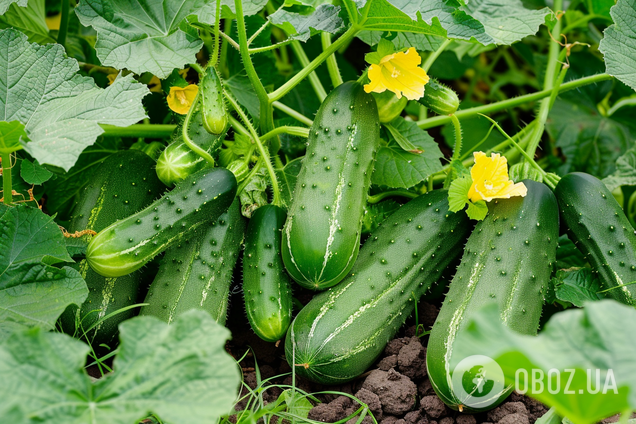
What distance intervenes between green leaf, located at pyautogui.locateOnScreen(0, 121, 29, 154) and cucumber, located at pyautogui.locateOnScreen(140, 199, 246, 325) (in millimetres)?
504

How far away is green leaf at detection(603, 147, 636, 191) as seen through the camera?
2.02 metres

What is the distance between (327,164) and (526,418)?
2.72 ft

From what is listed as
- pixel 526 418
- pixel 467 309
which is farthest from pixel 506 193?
pixel 526 418

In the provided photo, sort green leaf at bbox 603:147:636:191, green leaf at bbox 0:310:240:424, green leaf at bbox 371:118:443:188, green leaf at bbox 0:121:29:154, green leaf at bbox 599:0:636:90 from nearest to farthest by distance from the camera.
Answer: green leaf at bbox 0:310:240:424
green leaf at bbox 0:121:29:154
green leaf at bbox 599:0:636:90
green leaf at bbox 371:118:443:188
green leaf at bbox 603:147:636:191

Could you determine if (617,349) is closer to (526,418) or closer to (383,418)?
(526,418)

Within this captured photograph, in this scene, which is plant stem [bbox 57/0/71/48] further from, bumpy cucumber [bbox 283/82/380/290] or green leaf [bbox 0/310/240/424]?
green leaf [bbox 0/310/240/424]

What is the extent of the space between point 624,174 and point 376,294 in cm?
111

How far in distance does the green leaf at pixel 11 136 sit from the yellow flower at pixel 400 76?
89 centimetres

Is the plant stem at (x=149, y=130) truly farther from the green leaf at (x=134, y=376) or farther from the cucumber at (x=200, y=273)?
the green leaf at (x=134, y=376)

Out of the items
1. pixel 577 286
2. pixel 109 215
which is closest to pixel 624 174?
pixel 577 286

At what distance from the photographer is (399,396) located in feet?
4.76

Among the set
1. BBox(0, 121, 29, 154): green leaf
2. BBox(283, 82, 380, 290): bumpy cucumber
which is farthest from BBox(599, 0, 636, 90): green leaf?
BBox(0, 121, 29, 154): green leaf

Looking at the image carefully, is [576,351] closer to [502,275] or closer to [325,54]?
[502,275]

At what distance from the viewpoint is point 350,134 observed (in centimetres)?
164
